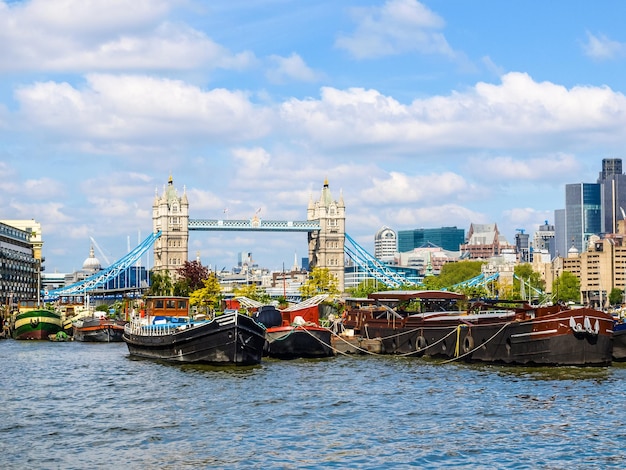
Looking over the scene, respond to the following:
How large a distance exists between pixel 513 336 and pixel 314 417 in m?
21.9

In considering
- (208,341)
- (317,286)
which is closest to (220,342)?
(208,341)

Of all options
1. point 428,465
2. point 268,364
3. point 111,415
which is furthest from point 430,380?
point 428,465

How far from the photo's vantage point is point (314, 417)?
43.8 metres

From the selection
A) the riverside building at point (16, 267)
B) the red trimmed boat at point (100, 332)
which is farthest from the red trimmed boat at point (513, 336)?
the riverside building at point (16, 267)

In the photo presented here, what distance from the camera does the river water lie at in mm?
35406

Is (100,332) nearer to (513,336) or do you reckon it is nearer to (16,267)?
(513,336)

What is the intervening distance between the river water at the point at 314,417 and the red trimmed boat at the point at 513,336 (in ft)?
4.46

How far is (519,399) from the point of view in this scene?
Answer: 47.6 meters

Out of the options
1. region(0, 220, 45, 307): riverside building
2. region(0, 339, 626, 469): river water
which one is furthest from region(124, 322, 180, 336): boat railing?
region(0, 220, 45, 307): riverside building

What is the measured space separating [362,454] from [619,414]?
1247cm

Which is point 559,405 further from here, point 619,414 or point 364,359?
point 364,359

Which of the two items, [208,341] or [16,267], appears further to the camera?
[16,267]

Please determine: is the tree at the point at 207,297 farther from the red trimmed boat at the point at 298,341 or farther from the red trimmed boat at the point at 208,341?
the red trimmed boat at the point at 208,341

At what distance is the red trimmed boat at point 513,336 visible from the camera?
60.2 m
